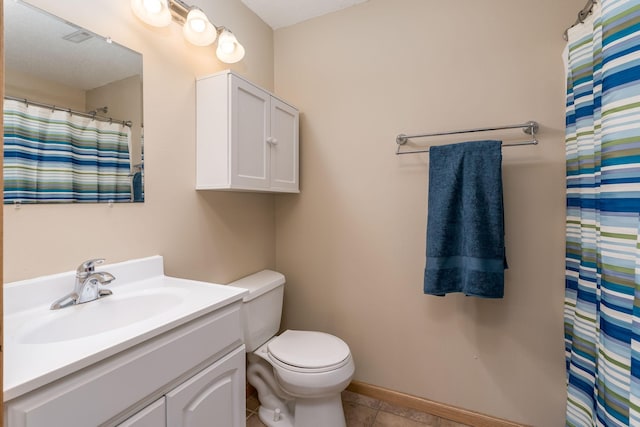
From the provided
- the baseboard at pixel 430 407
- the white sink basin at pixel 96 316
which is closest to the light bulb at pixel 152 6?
the white sink basin at pixel 96 316

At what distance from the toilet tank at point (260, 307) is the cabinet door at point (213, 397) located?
14.4 inches

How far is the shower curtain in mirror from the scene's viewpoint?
2.97 ft

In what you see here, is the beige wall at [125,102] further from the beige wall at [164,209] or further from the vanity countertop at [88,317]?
the vanity countertop at [88,317]

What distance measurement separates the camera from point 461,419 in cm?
160

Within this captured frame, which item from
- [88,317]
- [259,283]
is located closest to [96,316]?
[88,317]


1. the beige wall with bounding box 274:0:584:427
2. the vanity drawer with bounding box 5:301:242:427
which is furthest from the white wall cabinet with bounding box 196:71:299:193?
the vanity drawer with bounding box 5:301:242:427

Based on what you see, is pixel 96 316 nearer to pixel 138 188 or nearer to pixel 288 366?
pixel 138 188

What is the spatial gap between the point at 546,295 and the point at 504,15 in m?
1.36

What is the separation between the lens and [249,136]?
150 cm

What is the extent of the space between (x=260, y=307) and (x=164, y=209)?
2.26ft

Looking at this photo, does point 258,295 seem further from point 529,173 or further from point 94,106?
point 529,173

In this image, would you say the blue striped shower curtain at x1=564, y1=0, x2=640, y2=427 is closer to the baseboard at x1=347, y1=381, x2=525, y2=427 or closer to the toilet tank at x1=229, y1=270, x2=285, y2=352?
the baseboard at x1=347, y1=381, x2=525, y2=427

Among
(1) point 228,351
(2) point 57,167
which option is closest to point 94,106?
(2) point 57,167

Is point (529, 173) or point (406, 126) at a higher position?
point (406, 126)
